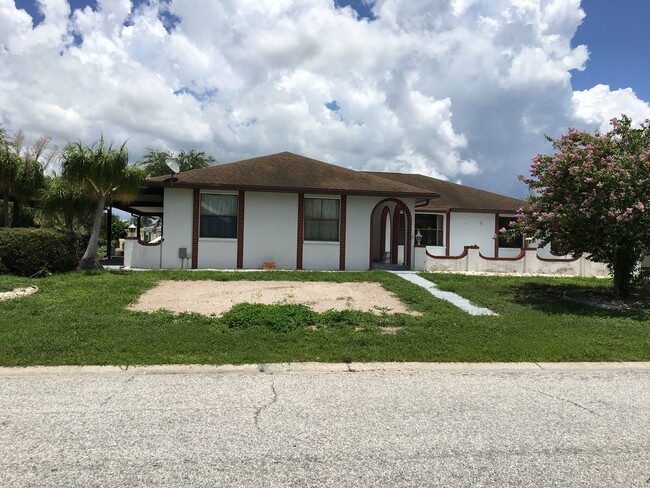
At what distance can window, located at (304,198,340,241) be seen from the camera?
16891 mm

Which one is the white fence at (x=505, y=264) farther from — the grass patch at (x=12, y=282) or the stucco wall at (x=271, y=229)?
the grass patch at (x=12, y=282)

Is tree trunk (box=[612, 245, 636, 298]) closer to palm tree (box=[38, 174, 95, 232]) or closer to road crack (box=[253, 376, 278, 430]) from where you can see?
road crack (box=[253, 376, 278, 430])

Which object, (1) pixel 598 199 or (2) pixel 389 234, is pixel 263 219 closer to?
(2) pixel 389 234

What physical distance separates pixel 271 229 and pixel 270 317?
29.5ft

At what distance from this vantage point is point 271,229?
655 inches

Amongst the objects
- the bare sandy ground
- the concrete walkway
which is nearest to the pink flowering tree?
the concrete walkway

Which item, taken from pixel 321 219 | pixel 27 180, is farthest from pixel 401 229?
pixel 27 180

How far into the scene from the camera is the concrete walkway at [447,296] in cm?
949

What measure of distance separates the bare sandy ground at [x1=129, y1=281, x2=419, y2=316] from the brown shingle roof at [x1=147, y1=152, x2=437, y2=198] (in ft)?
14.3

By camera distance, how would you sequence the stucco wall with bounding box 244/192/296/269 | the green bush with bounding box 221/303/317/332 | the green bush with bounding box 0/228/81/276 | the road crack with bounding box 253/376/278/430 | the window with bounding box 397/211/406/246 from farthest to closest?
the window with bounding box 397/211/406/246, the stucco wall with bounding box 244/192/296/269, the green bush with bounding box 0/228/81/276, the green bush with bounding box 221/303/317/332, the road crack with bounding box 253/376/278/430

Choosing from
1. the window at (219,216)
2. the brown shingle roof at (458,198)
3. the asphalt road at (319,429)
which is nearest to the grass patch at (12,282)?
the window at (219,216)

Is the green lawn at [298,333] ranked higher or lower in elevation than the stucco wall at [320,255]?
lower

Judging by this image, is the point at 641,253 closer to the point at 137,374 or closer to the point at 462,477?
the point at 462,477

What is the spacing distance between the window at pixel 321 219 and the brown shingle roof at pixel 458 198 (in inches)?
235
